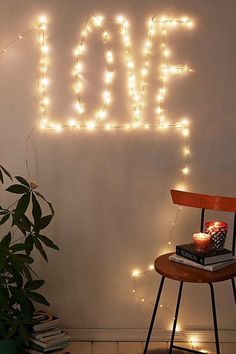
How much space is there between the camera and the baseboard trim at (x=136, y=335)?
2994 mm

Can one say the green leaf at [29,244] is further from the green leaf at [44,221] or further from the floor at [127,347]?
the floor at [127,347]

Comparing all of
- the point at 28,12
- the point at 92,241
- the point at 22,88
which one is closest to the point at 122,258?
the point at 92,241

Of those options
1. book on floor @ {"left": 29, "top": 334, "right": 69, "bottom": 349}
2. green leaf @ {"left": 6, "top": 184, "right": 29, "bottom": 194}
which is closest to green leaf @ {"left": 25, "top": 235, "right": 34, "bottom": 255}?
green leaf @ {"left": 6, "top": 184, "right": 29, "bottom": 194}

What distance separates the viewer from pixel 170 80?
290 centimetres

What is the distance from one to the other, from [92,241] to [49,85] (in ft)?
2.96

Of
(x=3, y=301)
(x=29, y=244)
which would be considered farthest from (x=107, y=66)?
(x=3, y=301)

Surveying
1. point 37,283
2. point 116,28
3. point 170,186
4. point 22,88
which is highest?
point 116,28

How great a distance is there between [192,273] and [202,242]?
18cm

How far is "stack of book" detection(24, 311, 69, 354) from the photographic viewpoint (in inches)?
105

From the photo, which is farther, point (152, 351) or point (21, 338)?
point (152, 351)

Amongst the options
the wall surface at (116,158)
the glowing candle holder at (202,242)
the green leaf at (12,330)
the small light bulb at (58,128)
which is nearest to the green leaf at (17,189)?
the wall surface at (116,158)

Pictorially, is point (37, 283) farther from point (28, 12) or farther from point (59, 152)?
point (28, 12)

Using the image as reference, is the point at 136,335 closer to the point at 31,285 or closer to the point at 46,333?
the point at 46,333

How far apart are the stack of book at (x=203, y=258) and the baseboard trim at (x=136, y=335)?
651 millimetres
